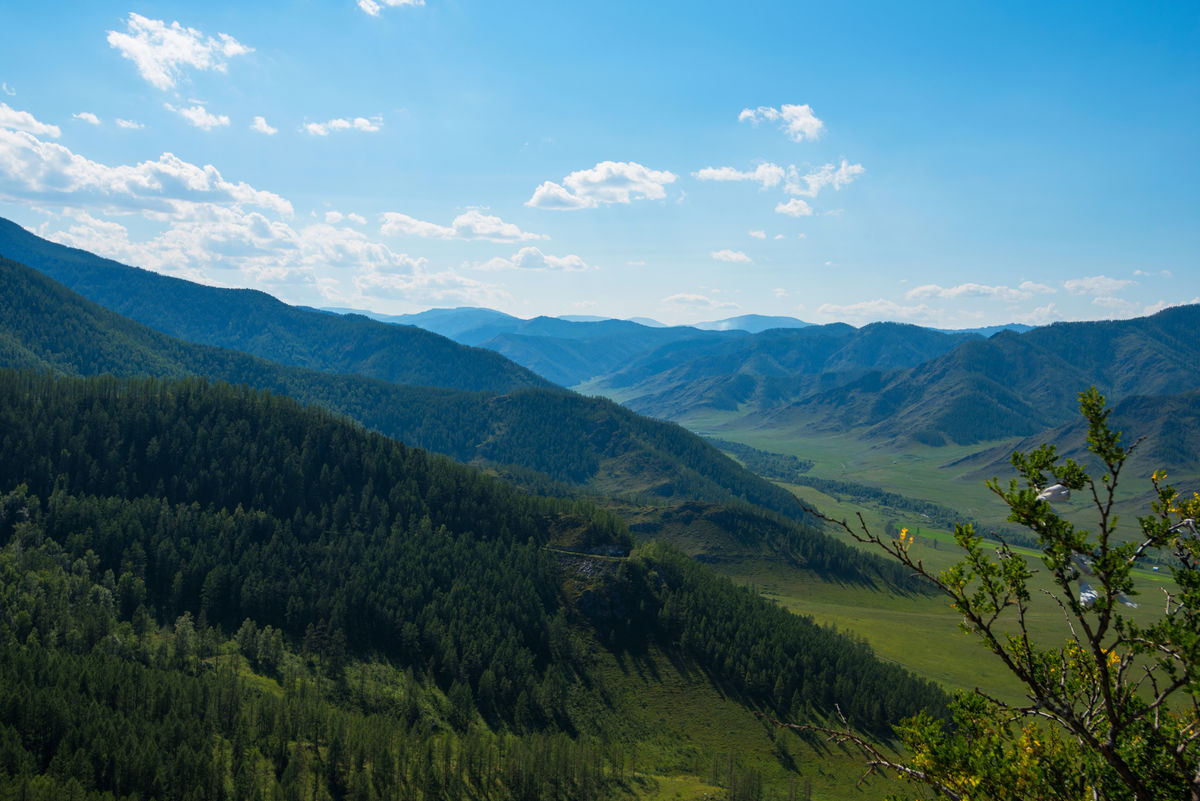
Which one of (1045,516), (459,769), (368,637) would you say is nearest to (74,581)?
(368,637)

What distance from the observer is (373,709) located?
167 meters

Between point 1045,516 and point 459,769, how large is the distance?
491 ft

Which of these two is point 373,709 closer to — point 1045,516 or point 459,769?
point 459,769

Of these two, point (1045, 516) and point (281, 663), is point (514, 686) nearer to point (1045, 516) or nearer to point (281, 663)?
point (281, 663)

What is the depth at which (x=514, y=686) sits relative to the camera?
188125mm

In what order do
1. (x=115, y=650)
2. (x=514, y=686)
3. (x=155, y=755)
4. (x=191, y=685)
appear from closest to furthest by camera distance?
(x=155, y=755)
(x=191, y=685)
(x=115, y=650)
(x=514, y=686)

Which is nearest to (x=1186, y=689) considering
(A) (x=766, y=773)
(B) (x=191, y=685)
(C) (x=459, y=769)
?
(C) (x=459, y=769)

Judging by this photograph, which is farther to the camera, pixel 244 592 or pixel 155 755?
pixel 244 592

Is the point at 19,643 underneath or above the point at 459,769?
above

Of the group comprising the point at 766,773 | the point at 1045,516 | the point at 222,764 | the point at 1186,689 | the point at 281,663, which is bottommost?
the point at 766,773

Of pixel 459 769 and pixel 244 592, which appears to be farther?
pixel 244 592

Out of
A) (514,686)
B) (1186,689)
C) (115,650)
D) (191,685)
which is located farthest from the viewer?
(514,686)

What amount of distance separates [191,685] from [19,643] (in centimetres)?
3876

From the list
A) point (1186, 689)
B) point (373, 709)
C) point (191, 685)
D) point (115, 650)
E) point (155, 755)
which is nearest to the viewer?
point (1186, 689)
